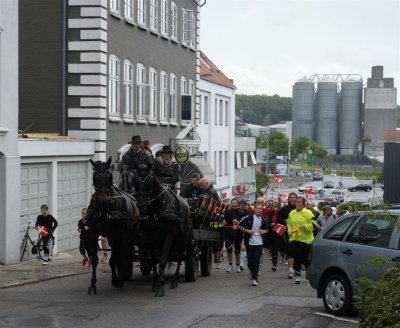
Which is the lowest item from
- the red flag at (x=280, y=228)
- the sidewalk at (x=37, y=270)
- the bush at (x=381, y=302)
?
the sidewalk at (x=37, y=270)

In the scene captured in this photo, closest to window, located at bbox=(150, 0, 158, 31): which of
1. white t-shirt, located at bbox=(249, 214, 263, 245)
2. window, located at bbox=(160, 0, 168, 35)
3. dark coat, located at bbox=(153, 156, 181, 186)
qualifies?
window, located at bbox=(160, 0, 168, 35)

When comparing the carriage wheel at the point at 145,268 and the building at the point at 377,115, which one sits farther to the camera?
the building at the point at 377,115

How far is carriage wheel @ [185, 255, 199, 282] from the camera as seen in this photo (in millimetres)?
18958

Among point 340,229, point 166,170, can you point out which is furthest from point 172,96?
point 340,229

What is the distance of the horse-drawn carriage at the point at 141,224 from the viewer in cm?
1616

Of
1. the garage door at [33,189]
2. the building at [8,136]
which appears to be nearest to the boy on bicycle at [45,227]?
the building at [8,136]

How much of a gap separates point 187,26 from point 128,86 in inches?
359

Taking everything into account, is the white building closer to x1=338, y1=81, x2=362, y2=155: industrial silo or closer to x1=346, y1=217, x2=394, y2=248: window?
x1=346, y1=217, x2=394, y2=248: window

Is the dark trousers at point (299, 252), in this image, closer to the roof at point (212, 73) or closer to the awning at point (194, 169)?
the awning at point (194, 169)

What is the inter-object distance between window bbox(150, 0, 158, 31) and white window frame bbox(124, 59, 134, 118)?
10.7 feet

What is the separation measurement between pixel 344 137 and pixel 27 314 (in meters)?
157

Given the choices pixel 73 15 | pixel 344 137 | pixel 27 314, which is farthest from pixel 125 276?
pixel 344 137

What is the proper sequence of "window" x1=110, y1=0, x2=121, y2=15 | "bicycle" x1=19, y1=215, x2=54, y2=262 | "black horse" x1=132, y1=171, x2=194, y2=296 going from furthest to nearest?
"window" x1=110, y1=0, x2=121, y2=15 < "bicycle" x1=19, y1=215, x2=54, y2=262 < "black horse" x1=132, y1=171, x2=194, y2=296

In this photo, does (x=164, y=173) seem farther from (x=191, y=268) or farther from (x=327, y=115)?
(x=327, y=115)
